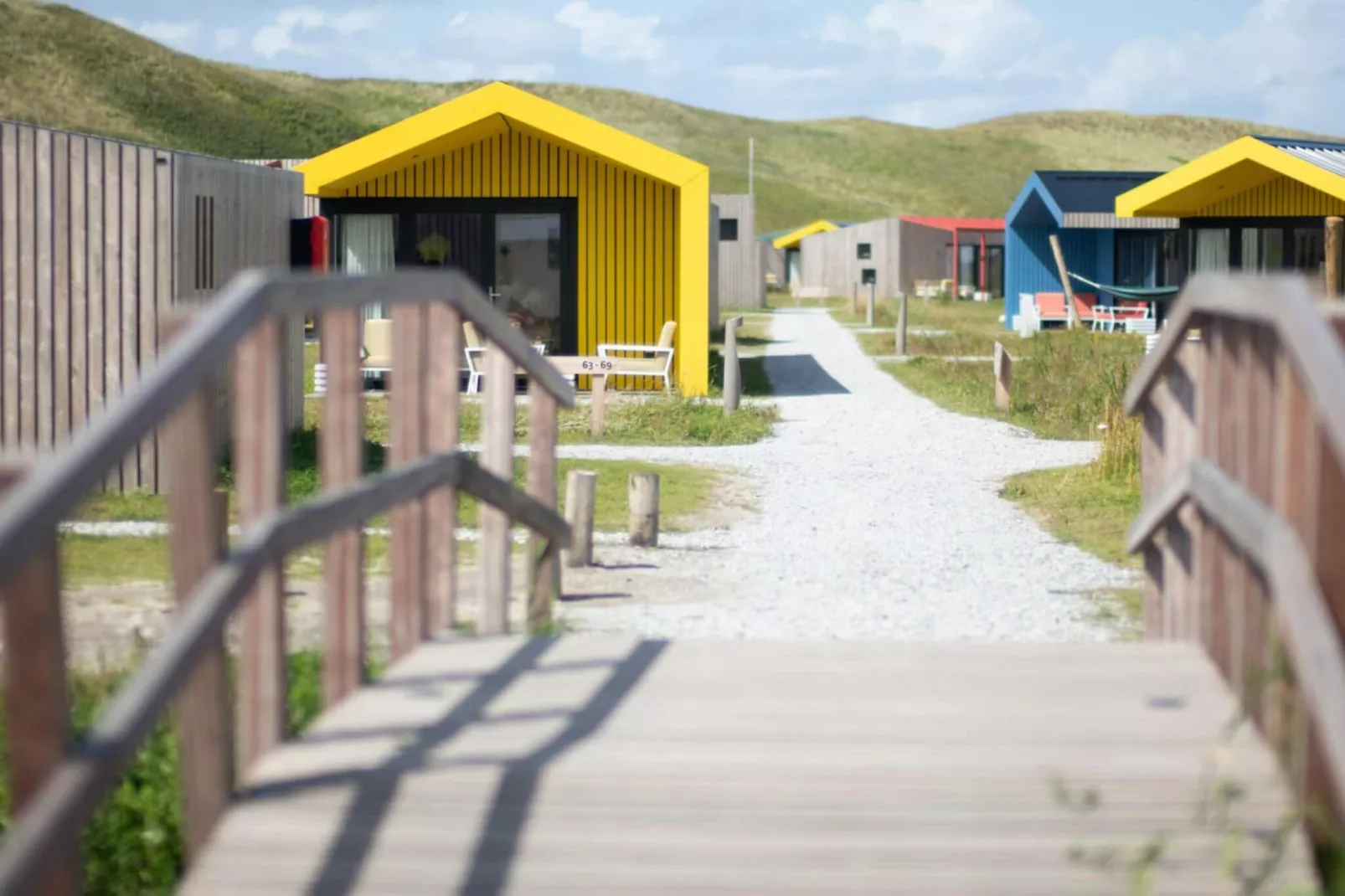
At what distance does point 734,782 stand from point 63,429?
25.7 ft

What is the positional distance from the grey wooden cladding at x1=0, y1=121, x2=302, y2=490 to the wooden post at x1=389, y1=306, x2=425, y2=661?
6.11 metres

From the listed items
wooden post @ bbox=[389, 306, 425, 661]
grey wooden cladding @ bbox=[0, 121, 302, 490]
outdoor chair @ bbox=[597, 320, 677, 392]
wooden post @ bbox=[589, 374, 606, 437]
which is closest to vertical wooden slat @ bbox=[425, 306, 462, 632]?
wooden post @ bbox=[389, 306, 425, 661]

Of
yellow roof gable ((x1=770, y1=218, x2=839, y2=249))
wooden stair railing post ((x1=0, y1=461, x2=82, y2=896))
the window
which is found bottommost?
wooden stair railing post ((x1=0, y1=461, x2=82, y2=896))

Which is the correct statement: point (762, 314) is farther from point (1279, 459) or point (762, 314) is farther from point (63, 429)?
point (1279, 459)

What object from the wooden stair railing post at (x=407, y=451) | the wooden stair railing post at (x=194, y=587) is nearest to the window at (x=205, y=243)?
the wooden stair railing post at (x=407, y=451)

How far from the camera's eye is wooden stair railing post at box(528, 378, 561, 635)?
6.84 metres

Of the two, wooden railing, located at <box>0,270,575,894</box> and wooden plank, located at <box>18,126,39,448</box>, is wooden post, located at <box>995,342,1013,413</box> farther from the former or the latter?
wooden railing, located at <box>0,270,575,894</box>

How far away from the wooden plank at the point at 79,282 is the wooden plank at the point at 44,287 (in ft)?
0.38

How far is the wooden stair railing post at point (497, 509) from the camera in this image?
5.86m

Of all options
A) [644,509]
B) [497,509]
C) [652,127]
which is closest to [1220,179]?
[644,509]

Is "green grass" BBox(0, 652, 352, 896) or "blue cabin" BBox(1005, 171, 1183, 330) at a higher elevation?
"blue cabin" BBox(1005, 171, 1183, 330)

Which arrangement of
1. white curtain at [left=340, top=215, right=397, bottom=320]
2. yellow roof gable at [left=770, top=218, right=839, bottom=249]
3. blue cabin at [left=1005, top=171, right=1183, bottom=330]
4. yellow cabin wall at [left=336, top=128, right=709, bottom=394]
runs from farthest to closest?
yellow roof gable at [left=770, top=218, right=839, bottom=249]
blue cabin at [left=1005, top=171, right=1183, bottom=330]
white curtain at [left=340, top=215, right=397, bottom=320]
yellow cabin wall at [left=336, top=128, right=709, bottom=394]

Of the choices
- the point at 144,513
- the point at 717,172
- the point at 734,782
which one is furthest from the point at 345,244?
the point at 717,172

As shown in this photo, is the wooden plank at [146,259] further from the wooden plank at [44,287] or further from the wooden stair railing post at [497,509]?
the wooden stair railing post at [497,509]
